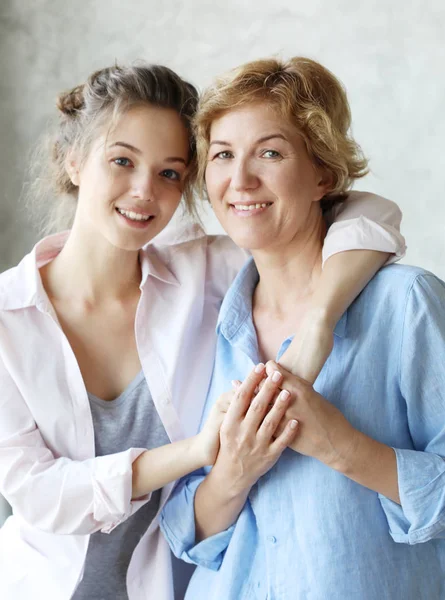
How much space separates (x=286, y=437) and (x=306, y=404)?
0.25ft

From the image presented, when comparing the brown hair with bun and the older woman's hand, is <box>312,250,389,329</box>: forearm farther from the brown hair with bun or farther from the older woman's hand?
the brown hair with bun

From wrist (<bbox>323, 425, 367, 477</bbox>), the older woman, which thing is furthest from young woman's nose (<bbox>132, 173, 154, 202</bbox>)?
wrist (<bbox>323, 425, 367, 477</bbox>)

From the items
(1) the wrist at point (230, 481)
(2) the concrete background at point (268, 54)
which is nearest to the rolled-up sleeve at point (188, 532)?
(1) the wrist at point (230, 481)

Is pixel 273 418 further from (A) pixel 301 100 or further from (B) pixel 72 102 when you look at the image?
(B) pixel 72 102

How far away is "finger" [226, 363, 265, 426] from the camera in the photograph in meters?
1.45

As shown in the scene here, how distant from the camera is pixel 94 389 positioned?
1.81 meters

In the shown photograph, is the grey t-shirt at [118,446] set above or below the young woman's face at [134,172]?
below

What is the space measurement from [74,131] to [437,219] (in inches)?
49.7

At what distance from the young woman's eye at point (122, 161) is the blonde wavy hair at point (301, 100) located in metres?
0.20

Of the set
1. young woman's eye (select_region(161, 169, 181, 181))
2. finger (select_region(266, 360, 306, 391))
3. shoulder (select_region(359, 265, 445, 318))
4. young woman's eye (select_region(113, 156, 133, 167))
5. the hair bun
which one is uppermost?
the hair bun

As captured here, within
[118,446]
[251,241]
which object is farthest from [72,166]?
[118,446]

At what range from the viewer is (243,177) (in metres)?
1.57

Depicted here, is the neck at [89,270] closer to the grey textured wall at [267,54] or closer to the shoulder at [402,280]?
the shoulder at [402,280]

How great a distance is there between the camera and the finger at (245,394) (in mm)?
1454
